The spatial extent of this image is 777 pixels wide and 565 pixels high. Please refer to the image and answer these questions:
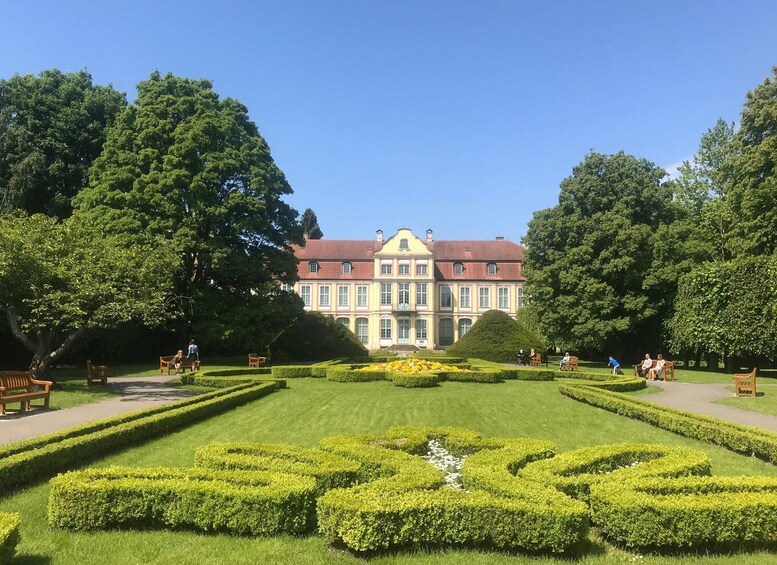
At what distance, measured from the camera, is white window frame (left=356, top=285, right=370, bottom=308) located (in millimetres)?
56031

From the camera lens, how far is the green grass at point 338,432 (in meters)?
4.67

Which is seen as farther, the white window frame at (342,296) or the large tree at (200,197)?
the white window frame at (342,296)

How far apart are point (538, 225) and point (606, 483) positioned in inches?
1217

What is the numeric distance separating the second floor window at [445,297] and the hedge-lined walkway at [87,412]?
3954cm

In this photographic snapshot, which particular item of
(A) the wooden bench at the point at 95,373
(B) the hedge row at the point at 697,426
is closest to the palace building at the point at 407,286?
(A) the wooden bench at the point at 95,373

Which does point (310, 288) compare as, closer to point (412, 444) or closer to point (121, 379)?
point (121, 379)

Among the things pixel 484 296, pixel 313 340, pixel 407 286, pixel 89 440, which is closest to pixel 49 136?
pixel 313 340

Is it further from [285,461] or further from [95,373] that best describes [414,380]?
[285,461]

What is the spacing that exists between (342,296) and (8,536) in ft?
171

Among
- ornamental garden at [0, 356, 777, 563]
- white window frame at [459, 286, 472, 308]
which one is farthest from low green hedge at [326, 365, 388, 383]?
white window frame at [459, 286, 472, 308]

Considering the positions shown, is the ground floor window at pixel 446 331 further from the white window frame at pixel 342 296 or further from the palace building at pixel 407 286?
the white window frame at pixel 342 296

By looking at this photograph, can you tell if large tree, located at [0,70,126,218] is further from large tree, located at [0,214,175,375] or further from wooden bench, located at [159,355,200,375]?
wooden bench, located at [159,355,200,375]

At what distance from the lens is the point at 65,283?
17109 mm

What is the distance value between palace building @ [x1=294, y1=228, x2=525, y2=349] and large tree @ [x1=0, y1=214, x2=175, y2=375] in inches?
1479
